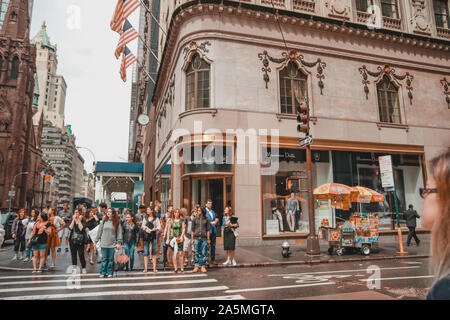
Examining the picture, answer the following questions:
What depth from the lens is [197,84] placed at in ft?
57.6

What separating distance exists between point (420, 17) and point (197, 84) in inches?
688

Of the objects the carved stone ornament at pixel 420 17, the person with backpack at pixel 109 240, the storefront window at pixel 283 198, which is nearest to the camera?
the person with backpack at pixel 109 240

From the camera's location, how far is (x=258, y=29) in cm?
1805

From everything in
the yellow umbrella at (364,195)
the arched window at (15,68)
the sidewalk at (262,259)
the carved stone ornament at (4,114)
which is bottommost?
the sidewalk at (262,259)

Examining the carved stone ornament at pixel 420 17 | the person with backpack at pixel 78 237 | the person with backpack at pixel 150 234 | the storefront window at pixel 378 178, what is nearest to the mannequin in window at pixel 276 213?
the storefront window at pixel 378 178

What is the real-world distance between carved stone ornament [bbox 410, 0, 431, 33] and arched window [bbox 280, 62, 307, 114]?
1014cm

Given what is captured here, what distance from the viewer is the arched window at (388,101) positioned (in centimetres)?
2044

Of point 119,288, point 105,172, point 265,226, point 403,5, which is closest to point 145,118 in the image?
point 105,172

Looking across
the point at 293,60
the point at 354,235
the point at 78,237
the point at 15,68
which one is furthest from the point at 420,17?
the point at 15,68

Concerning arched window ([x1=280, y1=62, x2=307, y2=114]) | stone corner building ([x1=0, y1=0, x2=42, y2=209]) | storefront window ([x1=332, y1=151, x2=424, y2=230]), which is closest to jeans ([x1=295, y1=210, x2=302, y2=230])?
storefront window ([x1=332, y1=151, x2=424, y2=230])

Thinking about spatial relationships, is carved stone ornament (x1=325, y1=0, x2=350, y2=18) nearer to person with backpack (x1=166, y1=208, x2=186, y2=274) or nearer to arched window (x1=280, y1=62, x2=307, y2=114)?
arched window (x1=280, y1=62, x2=307, y2=114)

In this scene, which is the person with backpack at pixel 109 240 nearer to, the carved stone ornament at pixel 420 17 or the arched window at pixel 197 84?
the arched window at pixel 197 84

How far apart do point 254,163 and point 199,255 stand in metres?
7.47

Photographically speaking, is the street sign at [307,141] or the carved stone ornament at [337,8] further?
the carved stone ornament at [337,8]
